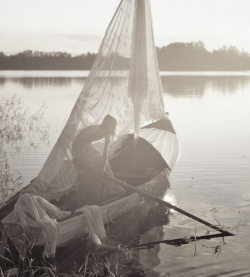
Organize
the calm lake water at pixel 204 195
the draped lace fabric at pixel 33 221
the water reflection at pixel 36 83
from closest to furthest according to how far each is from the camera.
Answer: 1. the draped lace fabric at pixel 33 221
2. the calm lake water at pixel 204 195
3. the water reflection at pixel 36 83

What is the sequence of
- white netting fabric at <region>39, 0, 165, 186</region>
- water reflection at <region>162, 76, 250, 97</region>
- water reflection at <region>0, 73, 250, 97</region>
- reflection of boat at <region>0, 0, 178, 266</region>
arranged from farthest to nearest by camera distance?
water reflection at <region>0, 73, 250, 97</region>, water reflection at <region>162, 76, 250, 97</region>, white netting fabric at <region>39, 0, 165, 186</region>, reflection of boat at <region>0, 0, 178, 266</region>

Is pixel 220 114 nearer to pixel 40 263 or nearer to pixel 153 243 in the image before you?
pixel 153 243

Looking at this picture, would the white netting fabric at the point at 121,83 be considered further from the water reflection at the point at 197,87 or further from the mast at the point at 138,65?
the water reflection at the point at 197,87

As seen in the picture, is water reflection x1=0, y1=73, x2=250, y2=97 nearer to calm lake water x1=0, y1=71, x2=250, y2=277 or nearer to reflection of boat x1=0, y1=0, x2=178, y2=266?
calm lake water x1=0, y1=71, x2=250, y2=277

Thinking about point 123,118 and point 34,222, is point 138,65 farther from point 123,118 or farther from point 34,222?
point 34,222

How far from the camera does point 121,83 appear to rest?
10.8m

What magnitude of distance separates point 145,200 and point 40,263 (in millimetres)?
3309

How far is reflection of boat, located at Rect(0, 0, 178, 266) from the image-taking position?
9.14m

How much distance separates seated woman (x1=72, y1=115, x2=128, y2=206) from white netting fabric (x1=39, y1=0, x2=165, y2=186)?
0.28 m

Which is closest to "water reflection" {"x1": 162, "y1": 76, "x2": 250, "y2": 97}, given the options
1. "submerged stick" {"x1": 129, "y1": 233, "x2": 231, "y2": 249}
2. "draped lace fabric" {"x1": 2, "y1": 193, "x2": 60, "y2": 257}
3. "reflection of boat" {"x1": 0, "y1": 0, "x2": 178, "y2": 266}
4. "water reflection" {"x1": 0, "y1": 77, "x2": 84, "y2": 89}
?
"water reflection" {"x1": 0, "y1": 77, "x2": 84, "y2": 89}

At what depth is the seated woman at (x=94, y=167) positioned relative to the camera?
9211 millimetres

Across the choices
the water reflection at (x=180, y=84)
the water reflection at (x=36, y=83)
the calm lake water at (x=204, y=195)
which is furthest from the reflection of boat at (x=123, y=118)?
the water reflection at (x=36, y=83)

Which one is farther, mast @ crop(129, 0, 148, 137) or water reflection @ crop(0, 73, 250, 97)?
water reflection @ crop(0, 73, 250, 97)

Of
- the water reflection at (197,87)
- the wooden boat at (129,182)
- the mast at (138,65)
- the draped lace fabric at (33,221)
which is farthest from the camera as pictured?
the water reflection at (197,87)
